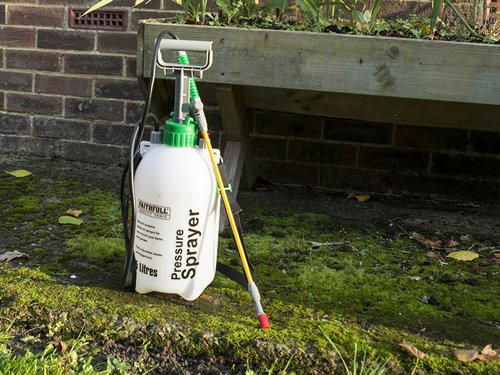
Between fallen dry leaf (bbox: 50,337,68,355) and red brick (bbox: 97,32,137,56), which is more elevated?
red brick (bbox: 97,32,137,56)

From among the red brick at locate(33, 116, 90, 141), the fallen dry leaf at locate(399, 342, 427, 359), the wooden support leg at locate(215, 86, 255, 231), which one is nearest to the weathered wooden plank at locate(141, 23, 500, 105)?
the wooden support leg at locate(215, 86, 255, 231)

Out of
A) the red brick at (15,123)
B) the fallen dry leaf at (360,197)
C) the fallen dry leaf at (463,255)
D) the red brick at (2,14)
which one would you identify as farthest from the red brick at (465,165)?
the red brick at (2,14)

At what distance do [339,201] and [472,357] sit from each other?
163 cm

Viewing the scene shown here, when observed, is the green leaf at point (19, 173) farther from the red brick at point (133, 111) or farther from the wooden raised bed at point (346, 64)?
the wooden raised bed at point (346, 64)

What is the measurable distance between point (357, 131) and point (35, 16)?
1768 mm

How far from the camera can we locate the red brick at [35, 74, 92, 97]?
3604 millimetres

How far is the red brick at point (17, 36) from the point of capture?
11.9 ft

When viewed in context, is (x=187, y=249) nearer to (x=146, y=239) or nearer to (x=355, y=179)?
(x=146, y=239)

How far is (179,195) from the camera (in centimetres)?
176

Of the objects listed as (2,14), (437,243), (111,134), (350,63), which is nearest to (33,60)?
(2,14)

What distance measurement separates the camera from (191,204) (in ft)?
5.82

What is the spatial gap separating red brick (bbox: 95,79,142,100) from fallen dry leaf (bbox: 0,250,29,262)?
4.84 feet

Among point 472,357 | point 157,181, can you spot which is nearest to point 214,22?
point 157,181

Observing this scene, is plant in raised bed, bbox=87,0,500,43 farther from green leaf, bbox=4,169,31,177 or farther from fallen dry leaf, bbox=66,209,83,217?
green leaf, bbox=4,169,31,177
